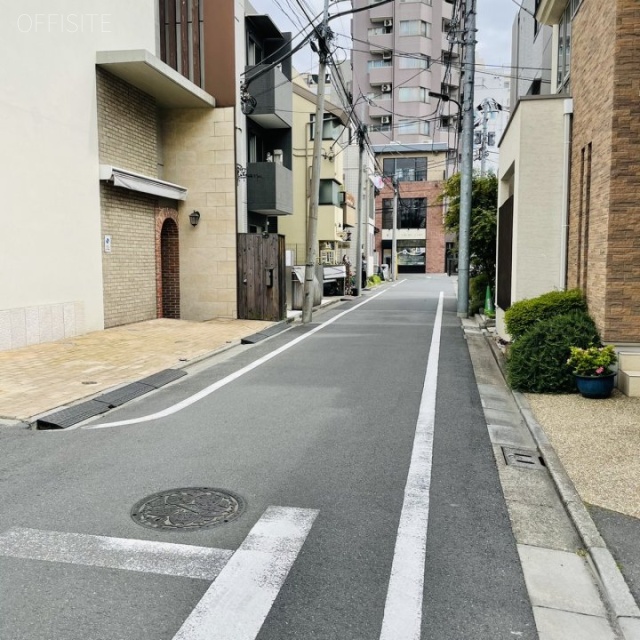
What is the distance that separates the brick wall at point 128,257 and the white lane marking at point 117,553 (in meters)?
11.4

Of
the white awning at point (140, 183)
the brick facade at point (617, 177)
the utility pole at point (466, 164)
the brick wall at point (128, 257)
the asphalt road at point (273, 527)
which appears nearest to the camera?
the asphalt road at point (273, 527)

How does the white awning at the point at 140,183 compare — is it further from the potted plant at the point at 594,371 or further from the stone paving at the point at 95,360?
the potted plant at the point at 594,371

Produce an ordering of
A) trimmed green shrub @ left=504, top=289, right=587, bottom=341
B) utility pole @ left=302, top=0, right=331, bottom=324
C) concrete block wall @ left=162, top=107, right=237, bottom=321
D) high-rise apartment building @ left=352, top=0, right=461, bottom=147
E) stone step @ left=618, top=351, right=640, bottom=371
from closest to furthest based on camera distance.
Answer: stone step @ left=618, top=351, right=640, bottom=371 < trimmed green shrub @ left=504, top=289, right=587, bottom=341 < utility pole @ left=302, top=0, right=331, bottom=324 < concrete block wall @ left=162, top=107, right=237, bottom=321 < high-rise apartment building @ left=352, top=0, right=461, bottom=147

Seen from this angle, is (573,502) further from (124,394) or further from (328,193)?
(328,193)

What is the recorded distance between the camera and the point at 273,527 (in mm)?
4367

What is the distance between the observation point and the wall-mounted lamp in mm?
18453

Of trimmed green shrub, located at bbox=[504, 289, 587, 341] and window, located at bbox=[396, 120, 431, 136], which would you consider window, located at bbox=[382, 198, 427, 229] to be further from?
trimmed green shrub, located at bbox=[504, 289, 587, 341]

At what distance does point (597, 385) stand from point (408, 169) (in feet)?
203

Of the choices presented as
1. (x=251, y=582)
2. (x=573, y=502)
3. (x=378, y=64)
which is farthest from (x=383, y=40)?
(x=251, y=582)

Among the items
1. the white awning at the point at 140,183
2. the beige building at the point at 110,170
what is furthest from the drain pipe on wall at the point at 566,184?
the white awning at the point at 140,183

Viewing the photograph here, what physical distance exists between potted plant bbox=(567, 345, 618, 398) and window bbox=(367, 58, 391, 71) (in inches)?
2542

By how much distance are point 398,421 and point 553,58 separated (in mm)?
11331

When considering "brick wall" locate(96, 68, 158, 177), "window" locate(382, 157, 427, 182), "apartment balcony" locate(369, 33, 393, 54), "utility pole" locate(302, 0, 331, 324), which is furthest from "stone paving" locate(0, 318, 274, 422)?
"apartment balcony" locate(369, 33, 393, 54)

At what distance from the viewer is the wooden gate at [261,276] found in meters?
18.2
